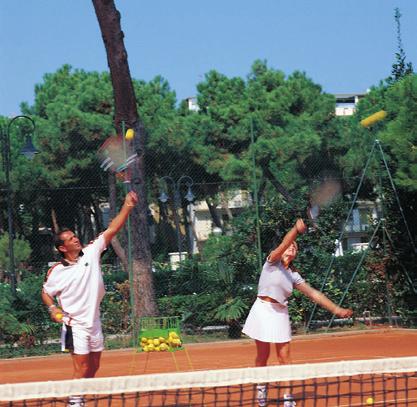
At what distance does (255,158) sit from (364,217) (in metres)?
1.82

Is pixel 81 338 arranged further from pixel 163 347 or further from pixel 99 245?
pixel 163 347

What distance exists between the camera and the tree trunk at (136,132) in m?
14.6

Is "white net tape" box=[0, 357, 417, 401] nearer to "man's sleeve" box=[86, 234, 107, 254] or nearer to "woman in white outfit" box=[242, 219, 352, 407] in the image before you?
"man's sleeve" box=[86, 234, 107, 254]

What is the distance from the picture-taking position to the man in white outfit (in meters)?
6.64

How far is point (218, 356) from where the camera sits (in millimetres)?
12703

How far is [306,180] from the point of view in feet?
51.8

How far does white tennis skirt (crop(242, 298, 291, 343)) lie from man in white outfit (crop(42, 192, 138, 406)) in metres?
1.28

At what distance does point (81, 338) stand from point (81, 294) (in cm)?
27

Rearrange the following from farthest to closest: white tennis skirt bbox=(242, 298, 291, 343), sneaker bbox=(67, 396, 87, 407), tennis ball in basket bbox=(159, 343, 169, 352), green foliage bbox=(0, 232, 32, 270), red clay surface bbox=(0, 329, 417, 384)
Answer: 1. green foliage bbox=(0, 232, 32, 270)
2. red clay surface bbox=(0, 329, 417, 384)
3. tennis ball in basket bbox=(159, 343, 169, 352)
4. white tennis skirt bbox=(242, 298, 291, 343)
5. sneaker bbox=(67, 396, 87, 407)

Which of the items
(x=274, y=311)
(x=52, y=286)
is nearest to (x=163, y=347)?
(x=274, y=311)

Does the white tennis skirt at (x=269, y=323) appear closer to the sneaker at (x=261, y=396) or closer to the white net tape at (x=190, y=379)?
the sneaker at (x=261, y=396)

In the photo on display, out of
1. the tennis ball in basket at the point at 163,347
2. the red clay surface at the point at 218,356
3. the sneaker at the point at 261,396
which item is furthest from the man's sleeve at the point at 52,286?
the red clay surface at the point at 218,356

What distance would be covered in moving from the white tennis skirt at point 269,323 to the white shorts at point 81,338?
1306 mm

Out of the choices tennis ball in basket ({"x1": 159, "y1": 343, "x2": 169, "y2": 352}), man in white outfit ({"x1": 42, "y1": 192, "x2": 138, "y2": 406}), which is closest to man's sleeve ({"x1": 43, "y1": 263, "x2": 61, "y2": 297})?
man in white outfit ({"x1": 42, "y1": 192, "x2": 138, "y2": 406})
